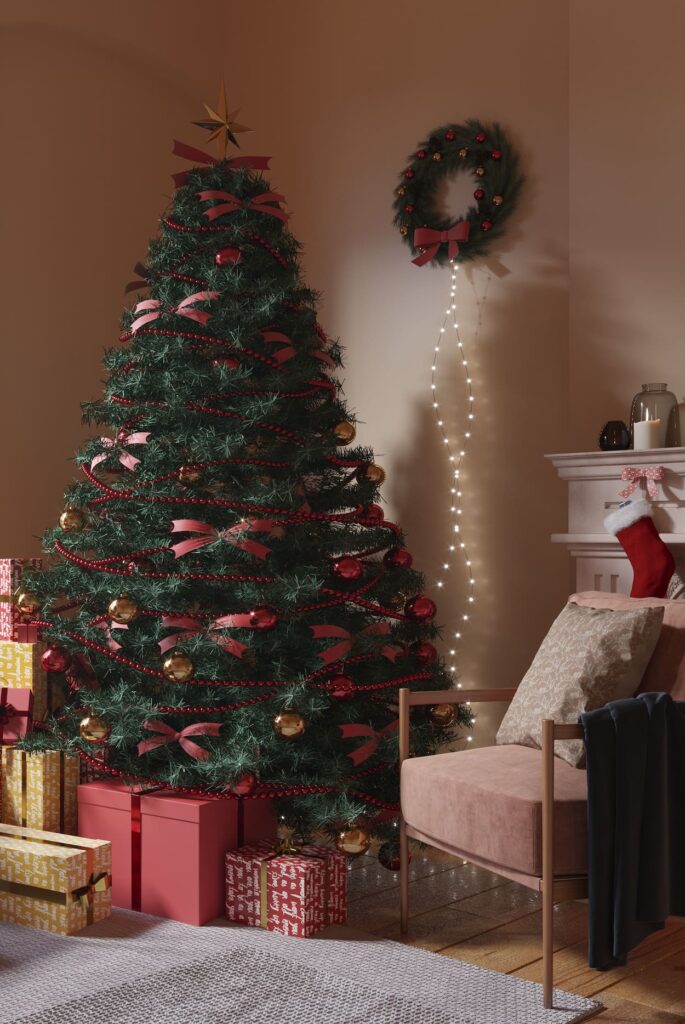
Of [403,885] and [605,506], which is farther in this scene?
[605,506]

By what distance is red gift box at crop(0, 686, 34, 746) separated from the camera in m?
3.33

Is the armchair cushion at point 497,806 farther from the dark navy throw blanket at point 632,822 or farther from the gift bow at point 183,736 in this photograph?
the gift bow at point 183,736

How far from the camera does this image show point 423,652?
3412mm

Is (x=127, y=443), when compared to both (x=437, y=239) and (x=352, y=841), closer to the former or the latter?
(x=352, y=841)

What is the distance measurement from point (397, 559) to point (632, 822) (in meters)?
1.26

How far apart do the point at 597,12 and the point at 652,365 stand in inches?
47.2

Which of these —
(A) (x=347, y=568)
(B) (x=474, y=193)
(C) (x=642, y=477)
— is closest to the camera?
(A) (x=347, y=568)

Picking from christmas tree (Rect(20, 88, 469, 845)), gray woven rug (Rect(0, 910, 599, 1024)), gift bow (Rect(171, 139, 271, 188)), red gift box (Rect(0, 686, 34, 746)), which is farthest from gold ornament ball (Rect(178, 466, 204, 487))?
gray woven rug (Rect(0, 910, 599, 1024))

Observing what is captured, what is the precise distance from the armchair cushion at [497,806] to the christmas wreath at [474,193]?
197cm

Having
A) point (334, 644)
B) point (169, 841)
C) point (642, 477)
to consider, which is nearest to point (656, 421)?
point (642, 477)

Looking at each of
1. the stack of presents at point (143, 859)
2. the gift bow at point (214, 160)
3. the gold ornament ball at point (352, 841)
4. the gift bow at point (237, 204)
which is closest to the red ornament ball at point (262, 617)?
the stack of presents at point (143, 859)

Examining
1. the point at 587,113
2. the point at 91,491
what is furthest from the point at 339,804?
the point at 587,113

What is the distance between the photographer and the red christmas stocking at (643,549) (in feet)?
10.8

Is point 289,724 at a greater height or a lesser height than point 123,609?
lesser
